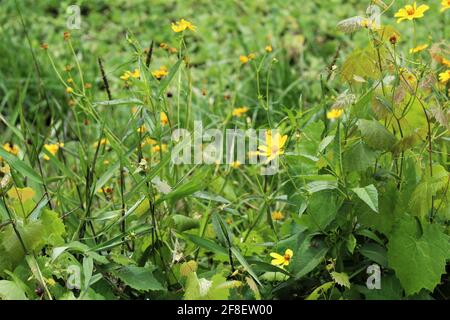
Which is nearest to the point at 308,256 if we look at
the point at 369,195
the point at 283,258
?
the point at 283,258

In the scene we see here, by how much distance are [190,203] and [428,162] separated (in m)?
0.82

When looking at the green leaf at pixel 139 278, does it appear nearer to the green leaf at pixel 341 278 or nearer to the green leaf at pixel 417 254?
the green leaf at pixel 341 278

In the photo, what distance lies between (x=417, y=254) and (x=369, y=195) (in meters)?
0.20

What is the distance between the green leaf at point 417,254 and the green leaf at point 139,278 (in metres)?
0.54

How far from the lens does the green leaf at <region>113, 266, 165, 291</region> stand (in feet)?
6.10

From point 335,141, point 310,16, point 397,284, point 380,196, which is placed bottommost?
point 397,284

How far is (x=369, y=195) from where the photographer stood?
180 cm

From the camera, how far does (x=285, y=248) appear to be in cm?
208

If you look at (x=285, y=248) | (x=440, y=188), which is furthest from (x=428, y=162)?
(x=285, y=248)

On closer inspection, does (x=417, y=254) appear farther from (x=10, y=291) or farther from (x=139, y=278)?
(x=10, y=291)

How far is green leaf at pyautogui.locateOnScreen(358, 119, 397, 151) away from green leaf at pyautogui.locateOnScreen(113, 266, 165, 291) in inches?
22.7

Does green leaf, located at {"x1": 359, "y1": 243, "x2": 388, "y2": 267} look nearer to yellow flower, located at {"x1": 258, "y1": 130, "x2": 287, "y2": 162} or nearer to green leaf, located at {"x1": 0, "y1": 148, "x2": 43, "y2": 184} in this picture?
yellow flower, located at {"x1": 258, "y1": 130, "x2": 287, "y2": 162}

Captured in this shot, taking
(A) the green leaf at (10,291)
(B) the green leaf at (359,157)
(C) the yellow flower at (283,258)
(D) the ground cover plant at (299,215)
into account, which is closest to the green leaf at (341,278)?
(D) the ground cover plant at (299,215)
